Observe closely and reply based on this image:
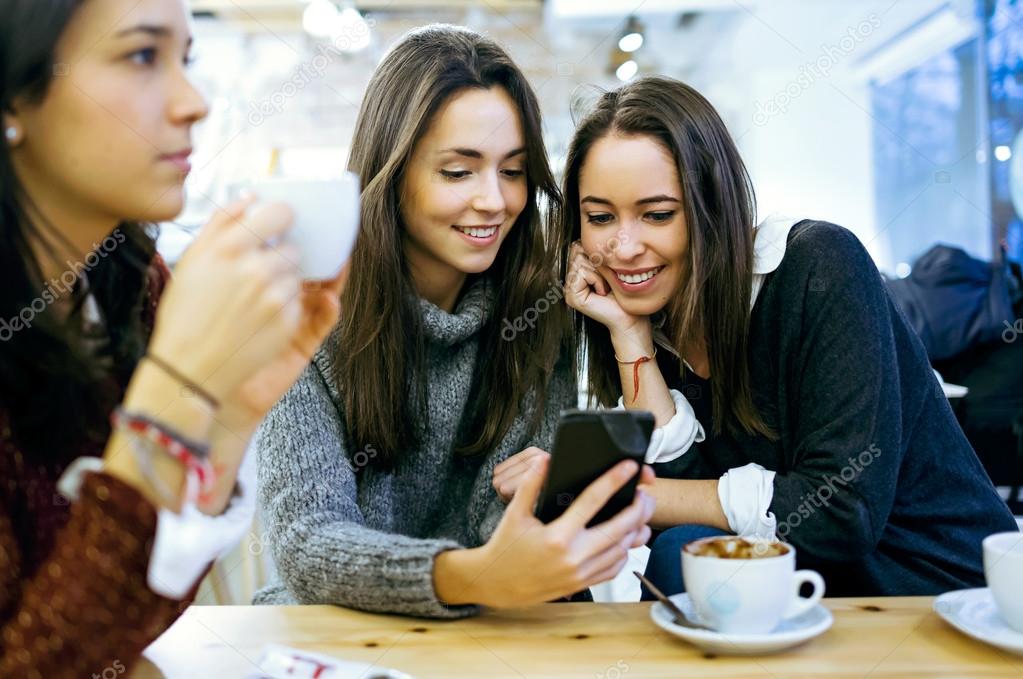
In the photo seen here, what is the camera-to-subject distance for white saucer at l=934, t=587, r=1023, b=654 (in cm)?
87

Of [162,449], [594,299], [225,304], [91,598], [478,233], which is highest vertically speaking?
[478,233]

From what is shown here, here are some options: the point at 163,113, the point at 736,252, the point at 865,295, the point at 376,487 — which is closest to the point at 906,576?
the point at 865,295

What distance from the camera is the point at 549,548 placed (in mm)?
979

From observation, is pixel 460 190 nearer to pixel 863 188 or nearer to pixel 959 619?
pixel 959 619

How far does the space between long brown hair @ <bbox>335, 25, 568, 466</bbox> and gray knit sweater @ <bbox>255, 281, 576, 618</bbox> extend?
0.09 feet

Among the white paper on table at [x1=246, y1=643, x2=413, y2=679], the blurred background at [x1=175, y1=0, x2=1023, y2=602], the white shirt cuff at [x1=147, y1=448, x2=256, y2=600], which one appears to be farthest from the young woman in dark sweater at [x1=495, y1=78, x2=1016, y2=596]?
the blurred background at [x1=175, y1=0, x2=1023, y2=602]

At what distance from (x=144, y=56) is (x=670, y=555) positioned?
91cm

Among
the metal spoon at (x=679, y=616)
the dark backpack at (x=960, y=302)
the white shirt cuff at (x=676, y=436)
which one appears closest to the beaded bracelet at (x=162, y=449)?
the metal spoon at (x=679, y=616)

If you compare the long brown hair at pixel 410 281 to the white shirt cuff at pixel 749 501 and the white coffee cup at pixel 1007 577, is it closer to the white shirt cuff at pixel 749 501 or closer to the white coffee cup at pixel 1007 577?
the white shirt cuff at pixel 749 501

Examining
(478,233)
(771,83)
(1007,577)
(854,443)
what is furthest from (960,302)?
(771,83)

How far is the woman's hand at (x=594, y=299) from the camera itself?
1.58m

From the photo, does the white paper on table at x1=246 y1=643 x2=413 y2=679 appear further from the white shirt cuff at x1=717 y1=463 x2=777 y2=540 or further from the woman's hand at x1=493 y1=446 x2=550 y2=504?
the white shirt cuff at x1=717 y1=463 x2=777 y2=540

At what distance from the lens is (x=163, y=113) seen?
83 cm

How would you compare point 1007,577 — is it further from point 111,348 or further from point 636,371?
point 111,348
